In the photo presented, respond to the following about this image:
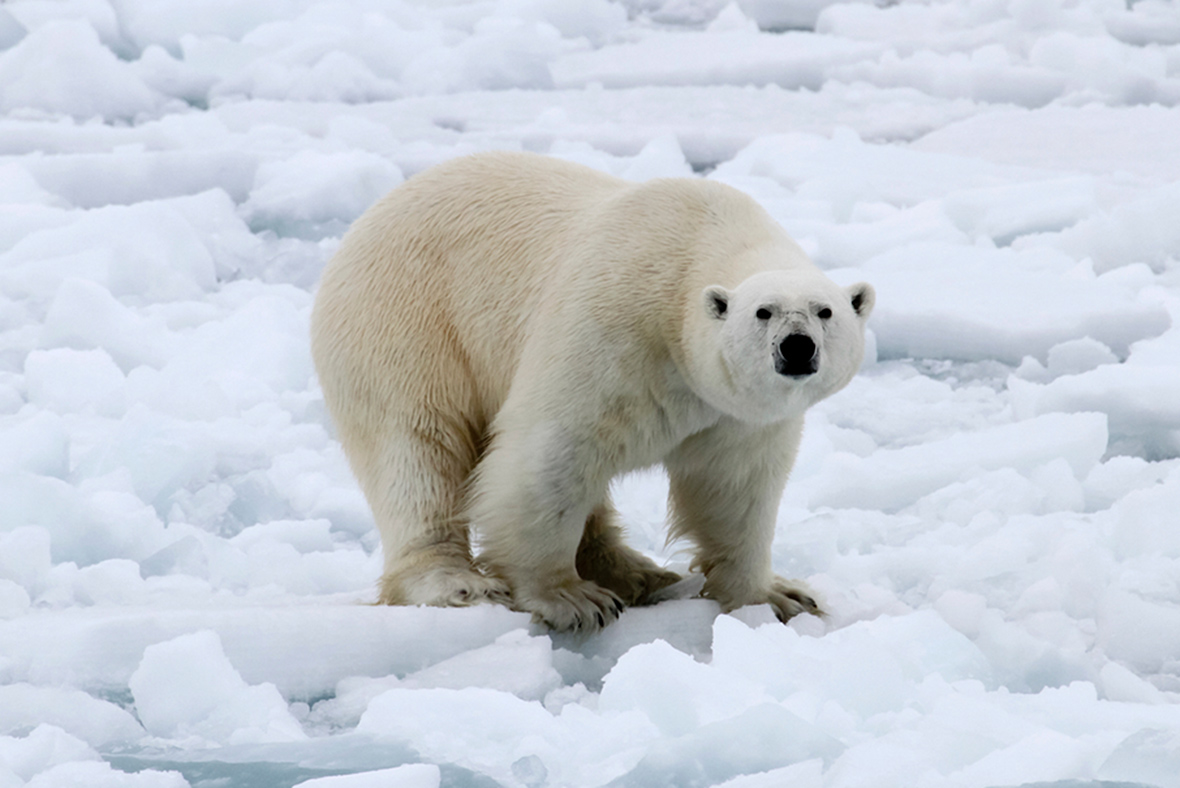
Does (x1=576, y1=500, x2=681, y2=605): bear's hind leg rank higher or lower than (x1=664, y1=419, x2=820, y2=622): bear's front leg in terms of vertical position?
lower

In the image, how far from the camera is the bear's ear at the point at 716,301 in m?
2.65

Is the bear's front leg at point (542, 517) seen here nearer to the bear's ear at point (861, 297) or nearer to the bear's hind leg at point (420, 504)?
the bear's hind leg at point (420, 504)

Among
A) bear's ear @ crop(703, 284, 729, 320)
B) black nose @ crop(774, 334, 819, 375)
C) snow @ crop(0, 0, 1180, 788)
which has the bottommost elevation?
snow @ crop(0, 0, 1180, 788)

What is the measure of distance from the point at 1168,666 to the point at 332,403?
2059mm

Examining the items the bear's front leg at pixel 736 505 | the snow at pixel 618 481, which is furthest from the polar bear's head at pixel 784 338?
the snow at pixel 618 481

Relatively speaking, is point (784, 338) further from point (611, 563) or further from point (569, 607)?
point (611, 563)

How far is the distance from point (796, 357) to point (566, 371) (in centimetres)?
59

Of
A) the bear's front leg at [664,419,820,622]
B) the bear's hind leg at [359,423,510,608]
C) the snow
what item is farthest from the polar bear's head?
the bear's hind leg at [359,423,510,608]

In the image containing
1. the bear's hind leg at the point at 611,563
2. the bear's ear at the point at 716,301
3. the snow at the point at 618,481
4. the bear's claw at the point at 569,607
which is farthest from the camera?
the bear's hind leg at the point at 611,563

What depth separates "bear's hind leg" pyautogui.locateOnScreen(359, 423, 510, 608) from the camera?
127 inches

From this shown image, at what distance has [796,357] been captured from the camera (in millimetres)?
2533

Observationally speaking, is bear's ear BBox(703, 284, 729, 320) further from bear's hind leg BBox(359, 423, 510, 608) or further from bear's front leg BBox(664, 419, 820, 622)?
bear's hind leg BBox(359, 423, 510, 608)

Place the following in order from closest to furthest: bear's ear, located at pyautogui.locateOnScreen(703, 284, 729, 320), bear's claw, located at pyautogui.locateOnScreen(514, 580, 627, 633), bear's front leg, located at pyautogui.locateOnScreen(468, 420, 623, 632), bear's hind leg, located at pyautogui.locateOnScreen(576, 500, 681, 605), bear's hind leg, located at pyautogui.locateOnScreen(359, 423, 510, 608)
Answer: bear's ear, located at pyautogui.locateOnScreen(703, 284, 729, 320) < bear's front leg, located at pyautogui.locateOnScreen(468, 420, 623, 632) < bear's claw, located at pyautogui.locateOnScreen(514, 580, 627, 633) < bear's hind leg, located at pyautogui.locateOnScreen(359, 423, 510, 608) < bear's hind leg, located at pyautogui.locateOnScreen(576, 500, 681, 605)

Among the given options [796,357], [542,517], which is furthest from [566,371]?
[796,357]
